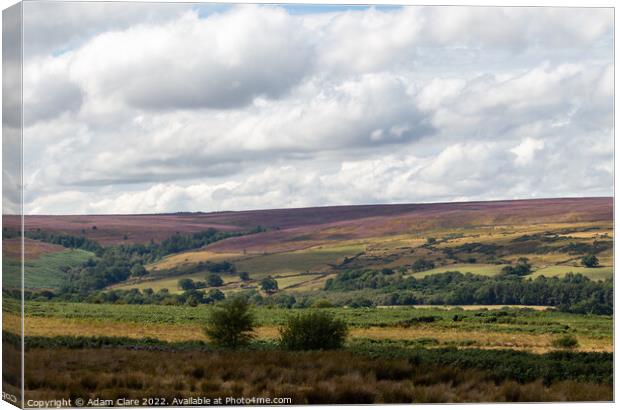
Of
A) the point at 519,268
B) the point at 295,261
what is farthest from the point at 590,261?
the point at 295,261

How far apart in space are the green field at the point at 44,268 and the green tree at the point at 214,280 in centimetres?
284

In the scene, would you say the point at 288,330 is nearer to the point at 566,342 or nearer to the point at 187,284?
the point at 187,284

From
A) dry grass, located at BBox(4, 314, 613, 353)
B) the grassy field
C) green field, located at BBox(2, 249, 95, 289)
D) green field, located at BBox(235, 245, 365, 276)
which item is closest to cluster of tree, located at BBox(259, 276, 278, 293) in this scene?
green field, located at BBox(235, 245, 365, 276)

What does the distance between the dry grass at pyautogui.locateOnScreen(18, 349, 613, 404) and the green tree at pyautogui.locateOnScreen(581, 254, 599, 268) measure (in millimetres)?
3503

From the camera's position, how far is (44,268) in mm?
24781

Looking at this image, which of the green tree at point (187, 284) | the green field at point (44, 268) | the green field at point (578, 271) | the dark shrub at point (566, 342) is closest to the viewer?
the green field at point (44, 268)

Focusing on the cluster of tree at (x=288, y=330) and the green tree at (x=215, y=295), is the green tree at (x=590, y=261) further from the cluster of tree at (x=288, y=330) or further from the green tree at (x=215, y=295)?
the green tree at (x=215, y=295)

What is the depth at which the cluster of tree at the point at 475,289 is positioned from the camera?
2677cm

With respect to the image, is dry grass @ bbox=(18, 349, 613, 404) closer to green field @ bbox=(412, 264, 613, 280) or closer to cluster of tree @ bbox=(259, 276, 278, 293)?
cluster of tree @ bbox=(259, 276, 278, 293)

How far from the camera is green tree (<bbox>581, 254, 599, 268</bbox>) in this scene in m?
26.4

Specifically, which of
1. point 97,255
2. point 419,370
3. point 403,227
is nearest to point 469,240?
point 403,227

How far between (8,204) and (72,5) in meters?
4.00

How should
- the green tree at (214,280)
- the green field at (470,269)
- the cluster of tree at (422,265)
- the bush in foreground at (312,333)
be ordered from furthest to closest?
1. the cluster of tree at (422,265)
2. the green tree at (214,280)
3. the green field at (470,269)
4. the bush in foreground at (312,333)

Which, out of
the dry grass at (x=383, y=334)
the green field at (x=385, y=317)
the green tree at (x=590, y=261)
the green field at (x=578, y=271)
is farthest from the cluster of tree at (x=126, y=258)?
the green tree at (x=590, y=261)
